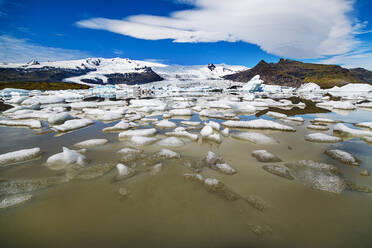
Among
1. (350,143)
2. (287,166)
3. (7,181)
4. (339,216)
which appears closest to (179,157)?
(287,166)

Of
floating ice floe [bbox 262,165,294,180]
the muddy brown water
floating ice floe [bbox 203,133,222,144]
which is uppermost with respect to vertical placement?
floating ice floe [bbox 203,133,222,144]

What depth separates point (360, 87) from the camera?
1008 inches

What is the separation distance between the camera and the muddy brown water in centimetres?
121

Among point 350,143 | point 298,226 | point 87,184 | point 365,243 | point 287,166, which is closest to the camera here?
point 365,243

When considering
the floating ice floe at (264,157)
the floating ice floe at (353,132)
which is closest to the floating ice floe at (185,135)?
the floating ice floe at (264,157)

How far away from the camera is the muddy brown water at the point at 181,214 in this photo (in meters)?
1.21

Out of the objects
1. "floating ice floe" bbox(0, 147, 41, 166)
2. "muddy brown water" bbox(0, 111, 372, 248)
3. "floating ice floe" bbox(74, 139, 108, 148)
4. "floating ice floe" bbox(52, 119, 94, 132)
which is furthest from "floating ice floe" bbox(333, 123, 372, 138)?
"floating ice floe" bbox(52, 119, 94, 132)

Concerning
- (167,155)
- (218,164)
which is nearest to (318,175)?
(218,164)

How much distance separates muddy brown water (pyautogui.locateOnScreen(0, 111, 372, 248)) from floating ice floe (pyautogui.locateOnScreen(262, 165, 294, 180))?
10cm

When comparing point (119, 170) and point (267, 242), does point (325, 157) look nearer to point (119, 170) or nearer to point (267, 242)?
point (267, 242)

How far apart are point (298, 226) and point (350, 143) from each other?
118 inches

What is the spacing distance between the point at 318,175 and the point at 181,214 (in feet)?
5.86

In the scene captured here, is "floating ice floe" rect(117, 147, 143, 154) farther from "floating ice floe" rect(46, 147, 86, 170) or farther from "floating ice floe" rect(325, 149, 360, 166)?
"floating ice floe" rect(325, 149, 360, 166)

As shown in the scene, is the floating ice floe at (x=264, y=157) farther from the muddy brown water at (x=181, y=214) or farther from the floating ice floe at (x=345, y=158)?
the floating ice floe at (x=345, y=158)
